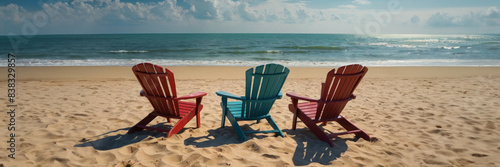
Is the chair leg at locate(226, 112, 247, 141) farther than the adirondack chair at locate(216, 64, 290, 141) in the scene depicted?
Yes

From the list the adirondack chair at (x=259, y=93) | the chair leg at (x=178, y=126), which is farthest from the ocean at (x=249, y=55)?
the chair leg at (x=178, y=126)

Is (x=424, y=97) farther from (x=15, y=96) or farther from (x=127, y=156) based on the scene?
(x=15, y=96)

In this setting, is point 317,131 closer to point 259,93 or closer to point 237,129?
point 259,93

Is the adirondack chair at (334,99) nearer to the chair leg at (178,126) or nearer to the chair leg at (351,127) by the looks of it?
the chair leg at (351,127)

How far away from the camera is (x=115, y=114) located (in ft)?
14.1

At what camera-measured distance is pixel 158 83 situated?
10.2 ft

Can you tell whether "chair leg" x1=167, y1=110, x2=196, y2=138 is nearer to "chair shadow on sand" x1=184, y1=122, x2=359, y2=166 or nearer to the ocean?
"chair shadow on sand" x1=184, y1=122, x2=359, y2=166

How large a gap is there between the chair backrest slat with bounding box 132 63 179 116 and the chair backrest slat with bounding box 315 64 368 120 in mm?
1715

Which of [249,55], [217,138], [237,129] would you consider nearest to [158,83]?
[217,138]

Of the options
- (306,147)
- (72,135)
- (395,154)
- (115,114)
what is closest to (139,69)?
(72,135)

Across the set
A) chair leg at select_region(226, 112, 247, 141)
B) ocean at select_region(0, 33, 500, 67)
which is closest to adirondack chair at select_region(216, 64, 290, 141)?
chair leg at select_region(226, 112, 247, 141)

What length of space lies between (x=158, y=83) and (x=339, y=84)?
2.03m

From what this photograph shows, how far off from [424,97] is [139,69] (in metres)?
5.47

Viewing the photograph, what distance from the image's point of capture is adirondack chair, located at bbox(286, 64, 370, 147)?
3119mm
